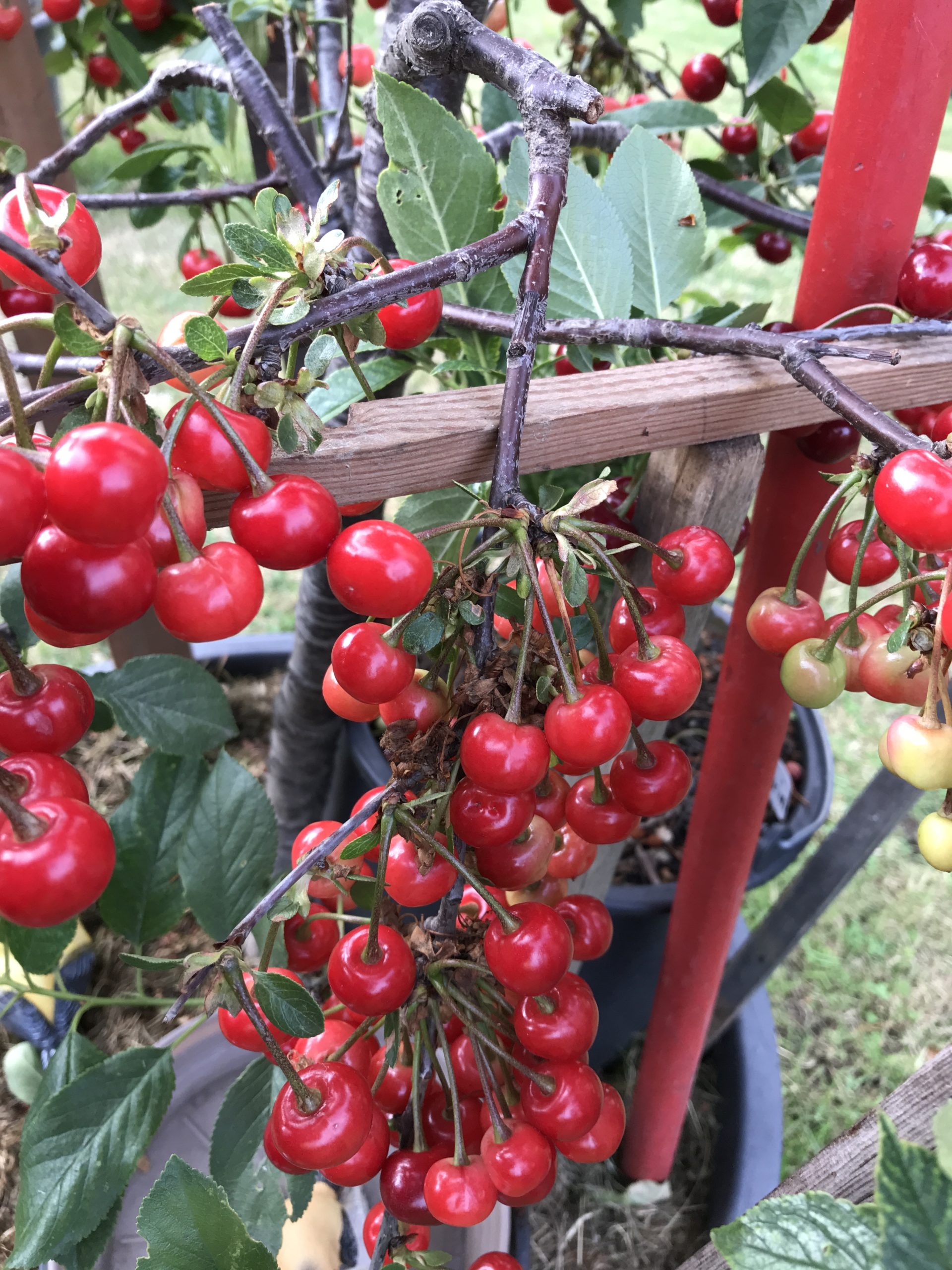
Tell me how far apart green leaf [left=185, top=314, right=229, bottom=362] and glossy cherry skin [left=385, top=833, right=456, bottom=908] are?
8.3 inches

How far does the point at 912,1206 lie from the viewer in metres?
0.27

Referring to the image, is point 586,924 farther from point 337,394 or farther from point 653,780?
point 337,394

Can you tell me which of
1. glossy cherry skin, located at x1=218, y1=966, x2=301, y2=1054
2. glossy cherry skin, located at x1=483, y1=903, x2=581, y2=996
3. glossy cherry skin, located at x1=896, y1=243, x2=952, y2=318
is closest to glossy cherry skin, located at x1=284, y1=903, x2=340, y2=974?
glossy cherry skin, located at x1=218, y1=966, x2=301, y2=1054

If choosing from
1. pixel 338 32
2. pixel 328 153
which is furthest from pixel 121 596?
pixel 338 32

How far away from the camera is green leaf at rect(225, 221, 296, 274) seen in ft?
1.03

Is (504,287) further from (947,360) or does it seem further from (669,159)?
(947,360)

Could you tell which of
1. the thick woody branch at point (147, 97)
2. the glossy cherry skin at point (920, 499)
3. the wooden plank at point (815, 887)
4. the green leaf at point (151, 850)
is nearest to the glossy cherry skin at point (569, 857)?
the glossy cherry skin at point (920, 499)

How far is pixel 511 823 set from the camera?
1.17ft

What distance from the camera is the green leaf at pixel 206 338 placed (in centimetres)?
29

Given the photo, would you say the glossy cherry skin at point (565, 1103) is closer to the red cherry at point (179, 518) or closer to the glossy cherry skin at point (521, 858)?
the glossy cherry skin at point (521, 858)

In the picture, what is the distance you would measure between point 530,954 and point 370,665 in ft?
0.48

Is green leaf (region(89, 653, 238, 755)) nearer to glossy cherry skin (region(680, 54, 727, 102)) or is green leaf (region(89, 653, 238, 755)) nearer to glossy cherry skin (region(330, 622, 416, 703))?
glossy cherry skin (region(330, 622, 416, 703))

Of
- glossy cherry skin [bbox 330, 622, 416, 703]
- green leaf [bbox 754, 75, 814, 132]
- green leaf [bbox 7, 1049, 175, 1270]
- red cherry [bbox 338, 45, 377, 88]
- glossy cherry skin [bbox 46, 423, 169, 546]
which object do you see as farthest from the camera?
red cherry [bbox 338, 45, 377, 88]

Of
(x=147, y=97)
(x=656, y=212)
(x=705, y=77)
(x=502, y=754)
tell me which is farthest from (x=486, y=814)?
(x=705, y=77)
